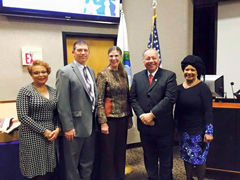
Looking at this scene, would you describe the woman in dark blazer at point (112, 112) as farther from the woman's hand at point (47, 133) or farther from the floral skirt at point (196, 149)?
the floral skirt at point (196, 149)

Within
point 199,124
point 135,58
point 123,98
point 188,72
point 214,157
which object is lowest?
point 214,157

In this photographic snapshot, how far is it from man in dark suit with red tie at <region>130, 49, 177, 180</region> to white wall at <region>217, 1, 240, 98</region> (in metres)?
2.11

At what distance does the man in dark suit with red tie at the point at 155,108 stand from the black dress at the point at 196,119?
0.40 feet

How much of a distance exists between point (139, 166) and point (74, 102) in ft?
4.80

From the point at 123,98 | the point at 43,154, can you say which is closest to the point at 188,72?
the point at 123,98

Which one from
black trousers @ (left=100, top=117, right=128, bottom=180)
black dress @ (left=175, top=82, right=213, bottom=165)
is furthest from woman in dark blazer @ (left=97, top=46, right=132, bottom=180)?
black dress @ (left=175, top=82, right=213, bottom=165)

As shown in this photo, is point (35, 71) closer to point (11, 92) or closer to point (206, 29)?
point (11, 92)

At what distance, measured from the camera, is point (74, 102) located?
178 cm

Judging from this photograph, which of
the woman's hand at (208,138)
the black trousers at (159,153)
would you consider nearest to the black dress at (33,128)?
the black trousers at (159,153)

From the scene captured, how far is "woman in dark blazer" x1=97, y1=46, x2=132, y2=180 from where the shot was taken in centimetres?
194

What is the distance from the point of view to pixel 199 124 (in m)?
1.85

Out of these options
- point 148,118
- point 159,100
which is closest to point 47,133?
point 148,118

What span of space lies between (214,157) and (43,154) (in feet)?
6.14

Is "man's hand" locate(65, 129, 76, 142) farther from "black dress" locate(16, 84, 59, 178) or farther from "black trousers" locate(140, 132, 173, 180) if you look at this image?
"black trousers" locate(140, 132, 173, 180)
